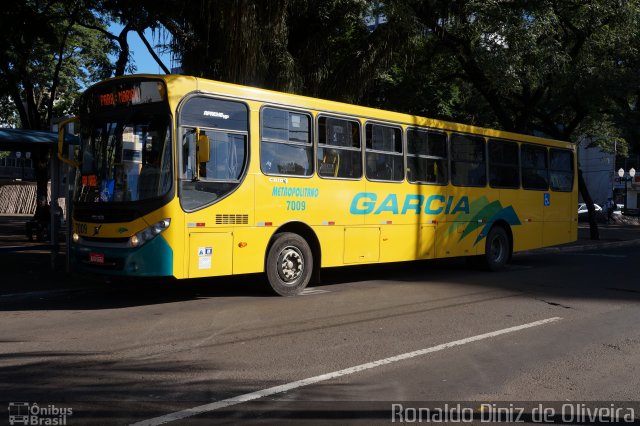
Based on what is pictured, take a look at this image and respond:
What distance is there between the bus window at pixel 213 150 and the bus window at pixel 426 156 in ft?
13.6

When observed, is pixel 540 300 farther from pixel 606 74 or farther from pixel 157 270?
pixel 606 74

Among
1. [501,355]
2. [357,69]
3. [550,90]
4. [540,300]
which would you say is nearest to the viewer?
[501,355]

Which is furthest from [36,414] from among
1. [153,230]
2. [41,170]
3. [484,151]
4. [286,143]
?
[41,170]

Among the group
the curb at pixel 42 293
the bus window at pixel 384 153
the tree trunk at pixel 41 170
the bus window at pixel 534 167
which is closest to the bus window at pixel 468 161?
the bus window at pixel 534 167

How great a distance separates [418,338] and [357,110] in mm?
5244

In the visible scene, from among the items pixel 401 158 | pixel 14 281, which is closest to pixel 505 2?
pixel 401 158

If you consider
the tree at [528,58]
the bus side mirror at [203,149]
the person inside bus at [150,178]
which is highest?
the tree at [528,58]

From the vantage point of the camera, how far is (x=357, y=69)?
51.9 feet

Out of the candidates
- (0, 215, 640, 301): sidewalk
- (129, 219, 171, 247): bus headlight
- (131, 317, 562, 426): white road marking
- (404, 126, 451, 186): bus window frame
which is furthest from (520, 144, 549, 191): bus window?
(0, 215, 640, 301): sidewalk

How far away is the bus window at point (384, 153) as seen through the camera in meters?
11.5

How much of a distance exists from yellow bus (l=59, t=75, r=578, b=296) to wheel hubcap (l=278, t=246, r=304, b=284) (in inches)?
0.9

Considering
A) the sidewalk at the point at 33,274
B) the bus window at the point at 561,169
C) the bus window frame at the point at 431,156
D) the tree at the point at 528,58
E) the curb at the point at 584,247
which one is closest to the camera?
the sidewalk at the point at 33,274

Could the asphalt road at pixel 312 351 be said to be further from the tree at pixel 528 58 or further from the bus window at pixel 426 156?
the tree at pixel 528 58

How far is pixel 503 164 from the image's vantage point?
14555 millimetres
